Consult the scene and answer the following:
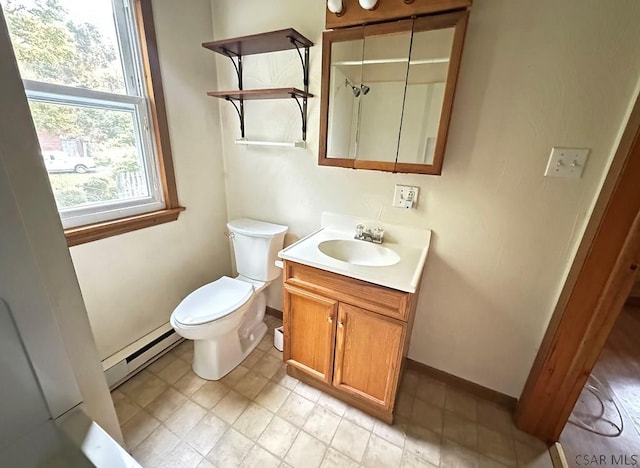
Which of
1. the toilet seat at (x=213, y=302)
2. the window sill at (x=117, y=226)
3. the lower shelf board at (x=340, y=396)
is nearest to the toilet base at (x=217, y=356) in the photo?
the toilet seat at (x=213, y=302)

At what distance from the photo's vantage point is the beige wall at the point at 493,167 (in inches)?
39.9

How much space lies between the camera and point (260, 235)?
1683 mm

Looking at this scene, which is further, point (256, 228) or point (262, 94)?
point (256, 228)

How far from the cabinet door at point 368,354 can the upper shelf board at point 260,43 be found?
137cm

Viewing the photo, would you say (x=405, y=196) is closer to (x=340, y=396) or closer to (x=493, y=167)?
(x=493, y=167)

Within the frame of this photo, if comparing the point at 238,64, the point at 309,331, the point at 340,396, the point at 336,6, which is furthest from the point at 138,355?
the point at 336,6

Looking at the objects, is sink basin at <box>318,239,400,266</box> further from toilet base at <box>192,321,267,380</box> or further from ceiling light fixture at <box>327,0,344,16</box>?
ceiling light fixture at <box>327,0,344,16</box>

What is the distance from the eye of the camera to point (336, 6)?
4.00 feet

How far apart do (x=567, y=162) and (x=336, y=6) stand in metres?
1.22

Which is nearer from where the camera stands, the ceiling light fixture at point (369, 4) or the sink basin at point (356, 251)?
the ceiling light fixture at point (369, 4)

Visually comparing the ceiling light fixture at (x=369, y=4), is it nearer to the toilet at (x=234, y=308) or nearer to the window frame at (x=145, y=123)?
the window frame at (x=145, y=123)

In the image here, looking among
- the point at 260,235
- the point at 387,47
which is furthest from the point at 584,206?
the point at 260,235

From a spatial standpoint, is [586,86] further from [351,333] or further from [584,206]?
[351,333]

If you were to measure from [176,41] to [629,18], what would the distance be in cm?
205
